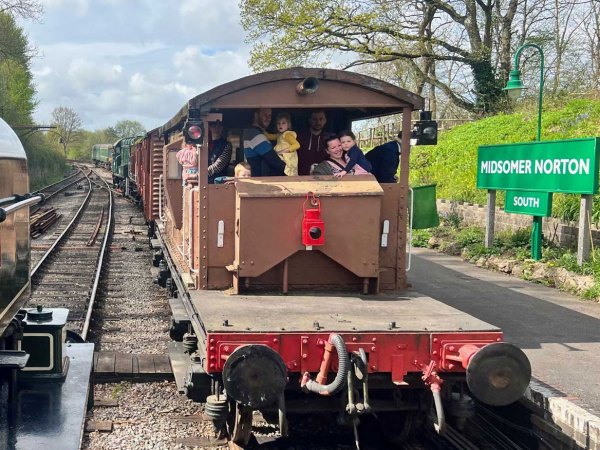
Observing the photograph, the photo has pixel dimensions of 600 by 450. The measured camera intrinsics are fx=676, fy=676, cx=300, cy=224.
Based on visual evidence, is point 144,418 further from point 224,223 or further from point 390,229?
point 390,229

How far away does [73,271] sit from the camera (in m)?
13.3

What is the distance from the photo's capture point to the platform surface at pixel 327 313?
504cm

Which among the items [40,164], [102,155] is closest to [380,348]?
[40,164]

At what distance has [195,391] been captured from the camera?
204 inches

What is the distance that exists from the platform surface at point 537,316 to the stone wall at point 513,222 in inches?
46.5

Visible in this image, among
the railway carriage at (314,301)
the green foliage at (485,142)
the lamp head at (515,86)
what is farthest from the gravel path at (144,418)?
the lamp head at (515,86)

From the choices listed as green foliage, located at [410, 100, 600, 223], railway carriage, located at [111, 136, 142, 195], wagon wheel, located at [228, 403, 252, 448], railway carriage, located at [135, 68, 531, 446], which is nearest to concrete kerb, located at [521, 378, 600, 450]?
railway carriage, located at [135, 68, 531, 446]

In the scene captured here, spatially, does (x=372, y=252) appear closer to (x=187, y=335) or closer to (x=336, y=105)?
(x=336, y=105)

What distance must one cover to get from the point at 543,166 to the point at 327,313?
7208mm

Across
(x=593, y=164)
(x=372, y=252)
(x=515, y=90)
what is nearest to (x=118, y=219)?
(x=515, y=90)

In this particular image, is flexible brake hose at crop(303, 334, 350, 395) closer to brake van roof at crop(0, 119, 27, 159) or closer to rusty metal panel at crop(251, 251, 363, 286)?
rusty metal panel at crop(251, 251, 363, 286)

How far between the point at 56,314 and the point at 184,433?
4.88 ft

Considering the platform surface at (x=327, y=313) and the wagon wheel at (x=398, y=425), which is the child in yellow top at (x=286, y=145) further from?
the wagon wheel at (x=398, y=425)

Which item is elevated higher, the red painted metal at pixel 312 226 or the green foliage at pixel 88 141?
the green foliage at pixel 88 141
